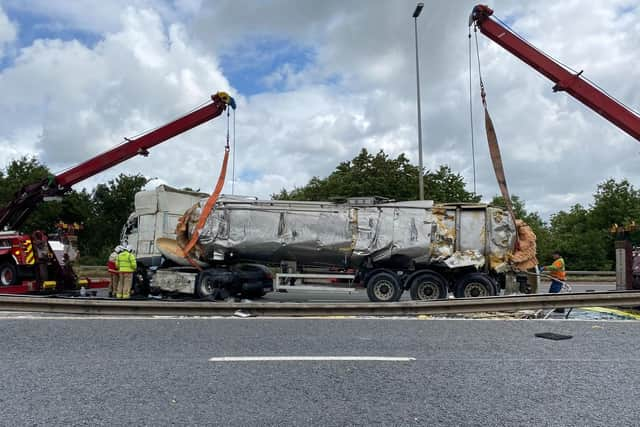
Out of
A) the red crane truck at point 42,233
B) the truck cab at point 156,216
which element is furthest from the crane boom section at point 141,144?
the truck cab at point 156,216

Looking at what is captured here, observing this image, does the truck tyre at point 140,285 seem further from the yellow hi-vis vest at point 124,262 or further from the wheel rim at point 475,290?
the wheel rim at point 475,290

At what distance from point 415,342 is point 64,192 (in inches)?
590

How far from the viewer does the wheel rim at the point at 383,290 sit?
1279cm

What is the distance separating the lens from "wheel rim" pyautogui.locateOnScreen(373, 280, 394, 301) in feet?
42.0

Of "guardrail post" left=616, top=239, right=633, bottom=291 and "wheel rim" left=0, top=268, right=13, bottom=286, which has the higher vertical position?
"guardrail post" left=616, top=239, right=633, bottom=291

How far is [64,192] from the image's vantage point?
1764 centimetres

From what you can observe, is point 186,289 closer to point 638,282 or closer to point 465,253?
point 465,253

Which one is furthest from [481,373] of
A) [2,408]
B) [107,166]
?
[107,166]

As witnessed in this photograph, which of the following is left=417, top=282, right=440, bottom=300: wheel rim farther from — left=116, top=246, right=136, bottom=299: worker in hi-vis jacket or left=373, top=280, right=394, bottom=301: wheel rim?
left=116, top=246, right=136, bottom=299: worker in hi-vis jacket

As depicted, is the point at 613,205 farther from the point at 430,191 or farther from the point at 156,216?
the point at 156,216

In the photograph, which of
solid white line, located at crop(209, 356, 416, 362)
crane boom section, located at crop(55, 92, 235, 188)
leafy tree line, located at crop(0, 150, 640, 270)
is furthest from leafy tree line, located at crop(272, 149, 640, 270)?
solid white line, located at crop(209, 356, 416, 362)

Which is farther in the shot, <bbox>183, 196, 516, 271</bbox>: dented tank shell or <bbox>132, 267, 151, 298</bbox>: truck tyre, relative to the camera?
<bbox>132, 267, 151, 298</bbox>: truck tyre

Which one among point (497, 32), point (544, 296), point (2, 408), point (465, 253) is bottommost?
point (2, 408)

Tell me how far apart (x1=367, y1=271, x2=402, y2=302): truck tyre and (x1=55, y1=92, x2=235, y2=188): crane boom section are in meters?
7.32
